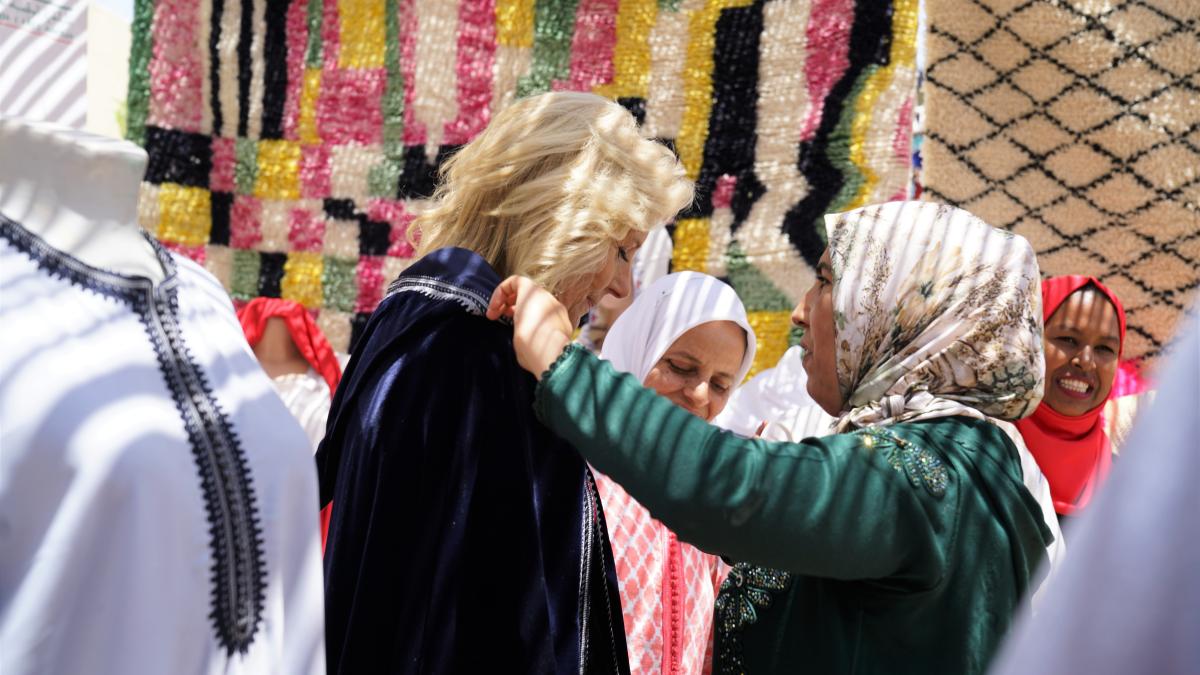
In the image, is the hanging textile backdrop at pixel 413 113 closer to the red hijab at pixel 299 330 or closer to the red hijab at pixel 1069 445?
the red hijab at pixel 299 330

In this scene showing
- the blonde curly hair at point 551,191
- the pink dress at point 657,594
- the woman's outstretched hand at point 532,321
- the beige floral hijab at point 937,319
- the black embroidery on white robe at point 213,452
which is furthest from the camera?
the pink dress at point 657,594

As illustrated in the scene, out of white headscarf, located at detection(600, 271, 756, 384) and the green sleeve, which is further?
white headscarf, located at detection(600, 271, 756, 384)

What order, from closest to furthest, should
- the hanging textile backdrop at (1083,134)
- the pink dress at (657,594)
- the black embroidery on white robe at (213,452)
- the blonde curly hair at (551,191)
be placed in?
the black embroidery on white robe at (213,452) → the blonde curly hair at (551,191) → the pink dress at (657,594) → the hanging textile backdrop at (1083,134)

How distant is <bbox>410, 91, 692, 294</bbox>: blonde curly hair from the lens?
66.3 inches

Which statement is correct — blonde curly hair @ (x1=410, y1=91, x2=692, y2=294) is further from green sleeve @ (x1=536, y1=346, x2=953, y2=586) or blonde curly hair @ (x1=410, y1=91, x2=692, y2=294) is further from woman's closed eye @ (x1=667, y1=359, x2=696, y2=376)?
woman's closed eye @ (x1=667, y1=359, x2=696, y2=376)

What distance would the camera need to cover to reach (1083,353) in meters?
3.35

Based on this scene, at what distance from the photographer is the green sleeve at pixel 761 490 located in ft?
4.24

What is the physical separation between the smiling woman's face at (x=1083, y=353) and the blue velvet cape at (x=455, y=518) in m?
2.26

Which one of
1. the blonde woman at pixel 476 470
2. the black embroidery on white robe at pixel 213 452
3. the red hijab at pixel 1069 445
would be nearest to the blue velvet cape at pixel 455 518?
the blonde woman at pixel 476 470

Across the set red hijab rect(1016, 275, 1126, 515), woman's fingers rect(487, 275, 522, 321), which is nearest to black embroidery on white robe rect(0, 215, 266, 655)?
woman's fingers rect(487, 275, 522, 321)

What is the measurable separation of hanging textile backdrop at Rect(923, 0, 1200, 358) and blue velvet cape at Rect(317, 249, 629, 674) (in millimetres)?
2489

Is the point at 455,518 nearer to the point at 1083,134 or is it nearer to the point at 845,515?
the point at 845,515

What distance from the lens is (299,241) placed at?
4402 mm

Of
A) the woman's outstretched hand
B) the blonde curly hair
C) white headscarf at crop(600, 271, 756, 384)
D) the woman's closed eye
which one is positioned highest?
the blonde curly hair
